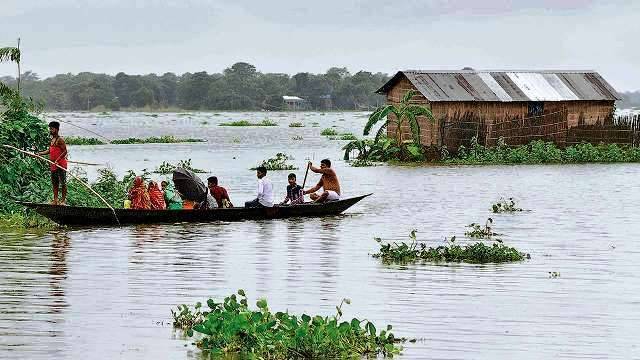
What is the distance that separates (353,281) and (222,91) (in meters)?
147

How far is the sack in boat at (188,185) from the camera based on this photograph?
21.0 metres

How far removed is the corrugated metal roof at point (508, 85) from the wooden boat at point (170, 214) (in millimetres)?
17686

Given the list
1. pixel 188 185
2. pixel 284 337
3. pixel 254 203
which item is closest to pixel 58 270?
pixel 284 337

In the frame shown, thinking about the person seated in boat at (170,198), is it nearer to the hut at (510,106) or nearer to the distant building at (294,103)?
the hut at (510,106)

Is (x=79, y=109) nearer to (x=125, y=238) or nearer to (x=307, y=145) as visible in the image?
(x=307, y=145)

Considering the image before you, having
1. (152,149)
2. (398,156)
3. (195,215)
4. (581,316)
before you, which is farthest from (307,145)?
(581,316)

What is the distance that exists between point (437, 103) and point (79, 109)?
439 feet

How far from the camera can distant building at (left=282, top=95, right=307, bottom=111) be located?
16150 centimetres

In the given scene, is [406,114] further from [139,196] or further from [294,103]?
[294,103]

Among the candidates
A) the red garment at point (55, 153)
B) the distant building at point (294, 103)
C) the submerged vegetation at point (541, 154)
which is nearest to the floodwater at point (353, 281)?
the red garment at point (55, 153)

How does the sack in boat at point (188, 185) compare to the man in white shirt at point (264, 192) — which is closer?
the man in white shirt at point (264, 192)

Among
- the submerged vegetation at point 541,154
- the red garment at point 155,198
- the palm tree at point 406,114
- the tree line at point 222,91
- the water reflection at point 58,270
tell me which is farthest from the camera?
the tree line at point 222,91

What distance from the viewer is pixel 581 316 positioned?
11.8 m

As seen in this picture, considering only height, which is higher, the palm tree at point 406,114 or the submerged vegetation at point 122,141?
the palm tree at point 406,114
